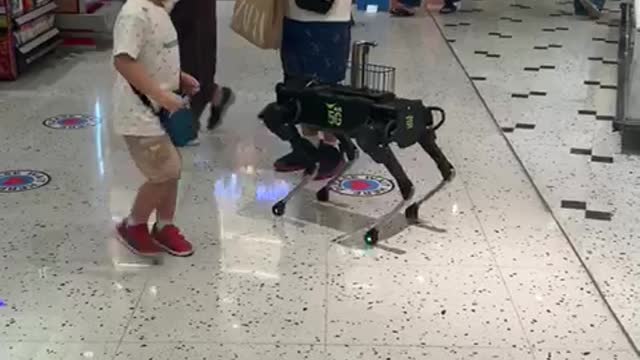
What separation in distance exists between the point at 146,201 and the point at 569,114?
2.92 meters

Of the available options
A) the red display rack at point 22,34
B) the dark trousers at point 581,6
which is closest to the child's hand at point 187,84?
the red display rack at point 22,34

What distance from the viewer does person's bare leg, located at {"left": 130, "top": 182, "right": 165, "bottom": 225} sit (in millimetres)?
2900

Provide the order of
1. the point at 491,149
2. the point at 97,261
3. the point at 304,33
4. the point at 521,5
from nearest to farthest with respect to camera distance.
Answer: the point at 97,261
the point at 304,33
the point at 491,149
the point at 521,5

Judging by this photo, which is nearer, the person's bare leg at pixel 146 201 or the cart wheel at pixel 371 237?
the person's bare leg at pixel 146 201

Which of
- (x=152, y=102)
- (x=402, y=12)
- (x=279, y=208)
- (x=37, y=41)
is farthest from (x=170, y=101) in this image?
(x=402, y=12)

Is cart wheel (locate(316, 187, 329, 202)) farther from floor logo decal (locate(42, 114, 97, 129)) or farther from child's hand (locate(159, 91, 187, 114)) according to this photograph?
floor logo decal (locate(42, 114, 97, 129))

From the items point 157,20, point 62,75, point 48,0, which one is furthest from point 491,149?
point 48,0

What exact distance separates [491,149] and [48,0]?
3481 mm

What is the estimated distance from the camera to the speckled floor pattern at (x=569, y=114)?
124 inches

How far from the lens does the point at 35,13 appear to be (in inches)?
223

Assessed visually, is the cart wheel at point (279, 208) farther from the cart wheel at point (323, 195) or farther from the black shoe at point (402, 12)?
the black shoe at point (402, 12)

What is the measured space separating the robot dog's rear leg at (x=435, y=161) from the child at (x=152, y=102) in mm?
900

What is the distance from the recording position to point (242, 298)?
269cm

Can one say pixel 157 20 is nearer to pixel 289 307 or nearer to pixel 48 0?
pixel 289 307
